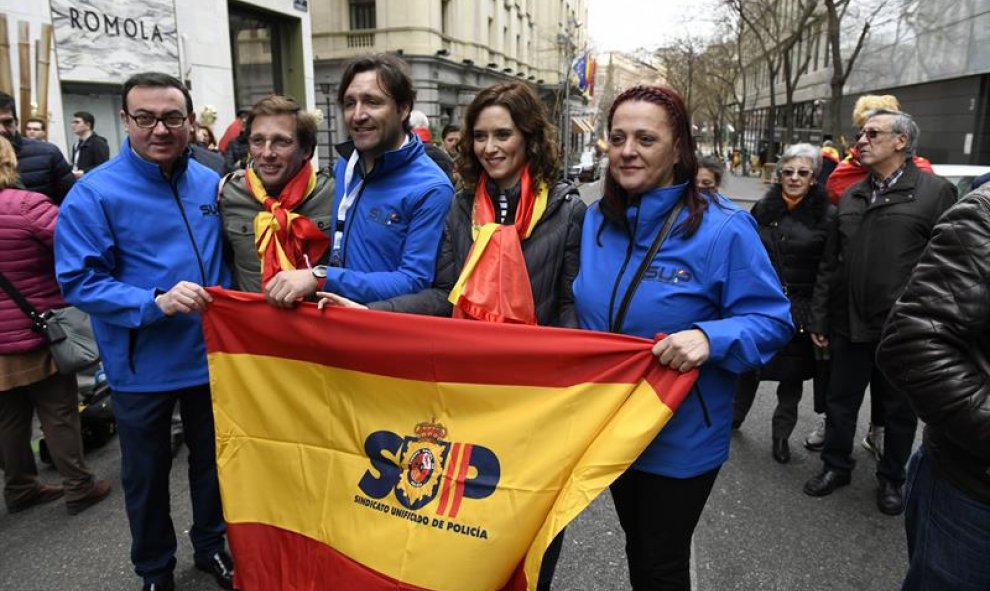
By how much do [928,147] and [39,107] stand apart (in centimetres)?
2736

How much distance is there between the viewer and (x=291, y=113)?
9.55 ft

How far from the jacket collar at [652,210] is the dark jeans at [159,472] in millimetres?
2081

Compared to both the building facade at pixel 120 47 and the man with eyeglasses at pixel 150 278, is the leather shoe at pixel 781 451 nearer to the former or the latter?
the man with eyeglasses at pixel 150 278

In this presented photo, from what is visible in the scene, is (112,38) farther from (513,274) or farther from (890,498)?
(890,498)

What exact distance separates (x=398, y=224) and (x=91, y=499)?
9.19 feet

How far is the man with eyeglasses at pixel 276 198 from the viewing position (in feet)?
9.17

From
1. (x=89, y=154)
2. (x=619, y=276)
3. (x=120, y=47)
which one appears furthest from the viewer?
(x=120, y=47)

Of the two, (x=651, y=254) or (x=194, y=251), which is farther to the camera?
(x=194, y=251)

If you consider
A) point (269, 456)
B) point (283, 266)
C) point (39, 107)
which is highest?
point (39, 107)

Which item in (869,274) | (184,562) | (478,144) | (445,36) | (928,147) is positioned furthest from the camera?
(445,36)

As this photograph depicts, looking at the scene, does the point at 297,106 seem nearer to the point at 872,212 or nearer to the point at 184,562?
the point at 184,562

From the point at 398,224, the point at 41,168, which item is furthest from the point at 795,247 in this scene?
the point at 41,168

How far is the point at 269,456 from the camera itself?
2.72 m

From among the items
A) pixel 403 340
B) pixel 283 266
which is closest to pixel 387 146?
pixel 283 266
